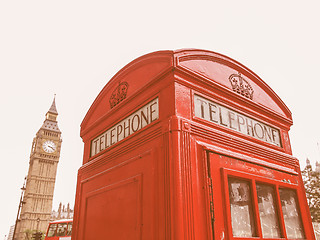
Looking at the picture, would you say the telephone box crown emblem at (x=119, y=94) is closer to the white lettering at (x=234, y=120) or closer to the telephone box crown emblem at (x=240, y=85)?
the white lettering at (x=234, y=120)

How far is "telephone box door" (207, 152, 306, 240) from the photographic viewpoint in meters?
2.20

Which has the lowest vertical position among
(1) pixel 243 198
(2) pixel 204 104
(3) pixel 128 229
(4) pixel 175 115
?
(3) pixel 128 229

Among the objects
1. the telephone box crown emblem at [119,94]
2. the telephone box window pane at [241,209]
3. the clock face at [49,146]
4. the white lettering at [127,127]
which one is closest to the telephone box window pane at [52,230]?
the white lettering at [127,127]

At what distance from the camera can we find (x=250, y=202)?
2465 mm

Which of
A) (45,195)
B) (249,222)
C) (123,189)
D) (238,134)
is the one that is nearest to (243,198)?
(249,222)

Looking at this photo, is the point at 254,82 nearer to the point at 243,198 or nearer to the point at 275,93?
the point at 275,93

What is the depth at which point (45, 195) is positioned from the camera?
7812 centimetres

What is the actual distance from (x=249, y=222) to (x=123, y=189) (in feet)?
4.02

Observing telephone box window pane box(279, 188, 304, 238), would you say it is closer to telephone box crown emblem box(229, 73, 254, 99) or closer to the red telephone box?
the red telephone box

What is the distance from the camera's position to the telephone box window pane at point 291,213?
281 centimetres

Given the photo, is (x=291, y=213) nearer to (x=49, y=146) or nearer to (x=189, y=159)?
(x=189, y=159)

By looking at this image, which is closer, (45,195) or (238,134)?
(238,134)

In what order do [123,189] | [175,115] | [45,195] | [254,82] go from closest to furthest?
[175,115]
[123,189]
[254,82]
[45,195]

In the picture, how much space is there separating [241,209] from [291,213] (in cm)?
94
